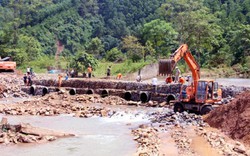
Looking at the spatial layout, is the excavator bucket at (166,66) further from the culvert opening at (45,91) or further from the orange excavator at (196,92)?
the culvert opening at (45,91)

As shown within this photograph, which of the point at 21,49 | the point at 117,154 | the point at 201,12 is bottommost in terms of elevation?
the point at 117,154

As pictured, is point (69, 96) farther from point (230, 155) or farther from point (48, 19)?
point (48, 19)

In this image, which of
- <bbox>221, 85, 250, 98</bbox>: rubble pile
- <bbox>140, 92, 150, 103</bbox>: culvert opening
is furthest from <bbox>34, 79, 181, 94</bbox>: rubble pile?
<bbox>221, 85, 250, 98</bbox>: rubble pile

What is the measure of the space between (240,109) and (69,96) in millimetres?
17719

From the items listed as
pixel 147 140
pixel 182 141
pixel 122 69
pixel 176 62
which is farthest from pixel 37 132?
pixel 122 69

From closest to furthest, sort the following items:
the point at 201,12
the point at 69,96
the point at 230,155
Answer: the point at 230,155
the point at 69,96
the point at 201,12

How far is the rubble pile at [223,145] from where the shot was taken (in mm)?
13695

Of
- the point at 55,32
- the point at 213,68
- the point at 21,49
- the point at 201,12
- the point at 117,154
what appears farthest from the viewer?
the point at 55,32

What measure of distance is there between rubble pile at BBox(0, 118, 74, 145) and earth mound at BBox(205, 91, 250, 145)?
6.97 m

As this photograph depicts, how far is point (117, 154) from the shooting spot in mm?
14992

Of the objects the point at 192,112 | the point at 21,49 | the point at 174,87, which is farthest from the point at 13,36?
the point at 192,112

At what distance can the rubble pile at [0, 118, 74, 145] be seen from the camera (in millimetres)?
16766

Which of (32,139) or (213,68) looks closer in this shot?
(32,139)

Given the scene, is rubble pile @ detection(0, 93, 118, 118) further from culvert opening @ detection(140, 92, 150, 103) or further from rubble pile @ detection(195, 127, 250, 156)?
rubble pile @ detection(195, 127, 250, 156)
